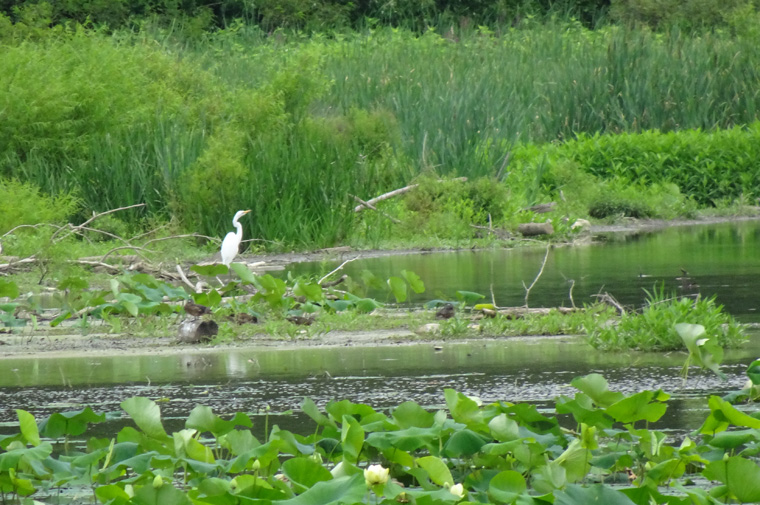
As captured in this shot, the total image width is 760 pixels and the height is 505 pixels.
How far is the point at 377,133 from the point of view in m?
17.2

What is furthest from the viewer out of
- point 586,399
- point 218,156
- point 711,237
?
point 711,237

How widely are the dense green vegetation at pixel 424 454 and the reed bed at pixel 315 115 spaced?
375 inches

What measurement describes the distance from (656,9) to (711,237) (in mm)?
17639

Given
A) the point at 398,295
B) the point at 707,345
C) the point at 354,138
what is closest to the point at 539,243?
the point at 354,138

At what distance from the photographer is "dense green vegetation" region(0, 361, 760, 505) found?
152 inches

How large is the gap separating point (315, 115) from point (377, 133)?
161cm

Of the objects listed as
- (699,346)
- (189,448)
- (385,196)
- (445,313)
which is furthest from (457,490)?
(385,196)

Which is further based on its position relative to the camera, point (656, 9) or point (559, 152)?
point (656, 9)

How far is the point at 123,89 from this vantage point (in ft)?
53.9

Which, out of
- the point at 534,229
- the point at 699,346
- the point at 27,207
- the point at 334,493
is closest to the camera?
the point at 334,493

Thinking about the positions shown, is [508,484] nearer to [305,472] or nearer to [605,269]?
[305,472]

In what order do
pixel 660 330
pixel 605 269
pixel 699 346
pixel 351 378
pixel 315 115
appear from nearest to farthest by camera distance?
pixel 699 346 < pixel 351 378 < pixel 660 330 < pixel 605 269 < pixel 315 115

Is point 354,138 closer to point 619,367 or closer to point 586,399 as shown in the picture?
point 619,367

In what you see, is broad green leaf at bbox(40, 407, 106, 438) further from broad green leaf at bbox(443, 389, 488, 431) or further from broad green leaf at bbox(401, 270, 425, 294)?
broad green leaf at bbox(401, 270, 425, 294)
